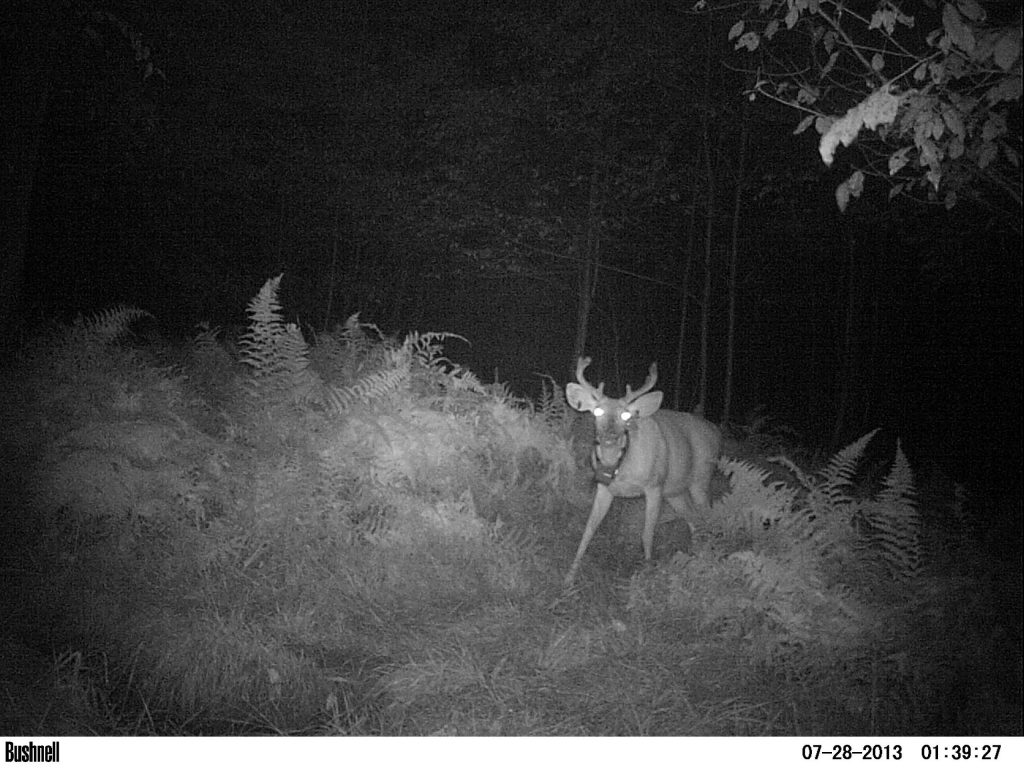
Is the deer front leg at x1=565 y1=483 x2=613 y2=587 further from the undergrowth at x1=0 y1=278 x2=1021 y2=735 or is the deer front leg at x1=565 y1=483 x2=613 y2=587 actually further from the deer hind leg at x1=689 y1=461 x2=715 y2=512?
the deer hind leg at x1=689 y1=461 x2=715 y2=512

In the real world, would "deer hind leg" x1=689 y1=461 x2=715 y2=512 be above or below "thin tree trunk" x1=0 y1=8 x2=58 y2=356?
below

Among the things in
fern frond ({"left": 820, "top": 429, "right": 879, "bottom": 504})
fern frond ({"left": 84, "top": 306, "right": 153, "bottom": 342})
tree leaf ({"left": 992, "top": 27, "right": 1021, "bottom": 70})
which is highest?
tree leaf ({"left": 992, "top": 27, "right": 1021, "bottom": 70})

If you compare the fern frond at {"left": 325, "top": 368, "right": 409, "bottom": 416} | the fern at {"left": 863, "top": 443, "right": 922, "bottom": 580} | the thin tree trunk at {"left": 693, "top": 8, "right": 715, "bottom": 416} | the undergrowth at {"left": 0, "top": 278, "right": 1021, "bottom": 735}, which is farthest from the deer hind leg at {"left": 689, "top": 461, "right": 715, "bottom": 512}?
the thin tree trunk at {"left": 693, "top": 8, "right": 715, "bottom": 416}

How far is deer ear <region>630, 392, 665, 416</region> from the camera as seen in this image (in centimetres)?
667

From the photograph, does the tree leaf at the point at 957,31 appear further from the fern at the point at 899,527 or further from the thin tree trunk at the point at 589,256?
the thin tree trunk at the point at 589,256

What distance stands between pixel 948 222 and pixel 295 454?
378 inches

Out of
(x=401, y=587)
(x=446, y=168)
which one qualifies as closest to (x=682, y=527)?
(x=401, y=587)

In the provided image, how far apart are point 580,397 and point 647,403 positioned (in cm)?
60

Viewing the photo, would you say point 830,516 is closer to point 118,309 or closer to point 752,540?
point 752,540

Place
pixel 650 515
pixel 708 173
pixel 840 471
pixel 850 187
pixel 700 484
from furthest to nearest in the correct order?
1. pixel 708 173
2. pixel 700 484
3. pixel 650 515
4. pixel 840 471
5. pixel 850 187

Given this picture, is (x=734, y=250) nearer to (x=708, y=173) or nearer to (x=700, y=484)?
(x=708, y=173)

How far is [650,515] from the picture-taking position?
21.4 feet

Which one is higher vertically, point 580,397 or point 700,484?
point 580,397

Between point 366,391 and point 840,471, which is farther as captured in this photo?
point 366,391
